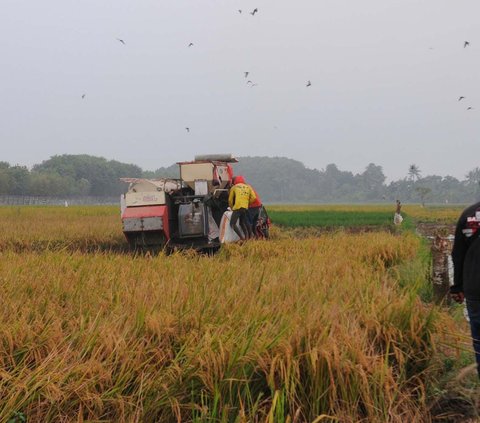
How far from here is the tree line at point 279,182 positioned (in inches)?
3115

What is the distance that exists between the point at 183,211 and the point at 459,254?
6.39m

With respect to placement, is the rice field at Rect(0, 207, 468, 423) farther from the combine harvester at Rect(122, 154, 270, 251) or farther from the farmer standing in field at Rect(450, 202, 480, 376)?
the combine harvester at Rect(122, 154, 270, 251)

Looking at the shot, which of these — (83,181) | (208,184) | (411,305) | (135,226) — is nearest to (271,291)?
(411,305)

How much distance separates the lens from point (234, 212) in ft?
28.8

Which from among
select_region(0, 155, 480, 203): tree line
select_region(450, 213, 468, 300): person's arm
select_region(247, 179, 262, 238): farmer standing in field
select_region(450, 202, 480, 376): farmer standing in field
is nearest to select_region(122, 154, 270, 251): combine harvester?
select_region(247, 179, 262, 238): farmer standing in field

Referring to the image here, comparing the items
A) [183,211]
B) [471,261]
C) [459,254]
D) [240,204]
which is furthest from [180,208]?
[471,261]

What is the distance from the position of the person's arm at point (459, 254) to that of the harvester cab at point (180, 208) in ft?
19.2

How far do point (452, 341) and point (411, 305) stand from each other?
342mm

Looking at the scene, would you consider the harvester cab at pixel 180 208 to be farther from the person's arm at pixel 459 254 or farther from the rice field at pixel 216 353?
the person's arm at pixel 459 254

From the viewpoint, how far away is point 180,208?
888 cm

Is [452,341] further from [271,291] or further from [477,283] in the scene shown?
[271,291]

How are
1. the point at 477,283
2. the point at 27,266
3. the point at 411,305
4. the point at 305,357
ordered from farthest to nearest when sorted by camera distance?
1. the point at 27,266
2. the point at 411,305
3. the point at 477,283
4. the point at 305,357

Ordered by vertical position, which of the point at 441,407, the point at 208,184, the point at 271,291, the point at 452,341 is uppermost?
the point at 208,184

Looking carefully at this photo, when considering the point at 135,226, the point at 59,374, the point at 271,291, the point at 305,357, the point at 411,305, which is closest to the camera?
the point at 59,374
